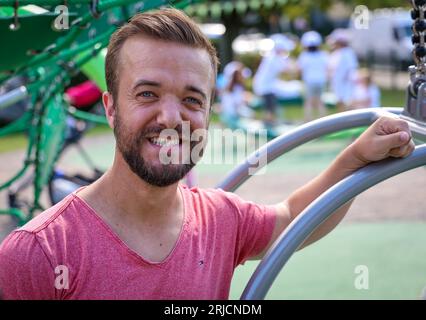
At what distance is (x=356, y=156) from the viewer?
5.81 ft

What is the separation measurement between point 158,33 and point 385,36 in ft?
71.6

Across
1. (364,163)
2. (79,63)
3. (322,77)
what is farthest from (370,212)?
(322,77)

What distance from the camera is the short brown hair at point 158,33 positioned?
165 centimetres

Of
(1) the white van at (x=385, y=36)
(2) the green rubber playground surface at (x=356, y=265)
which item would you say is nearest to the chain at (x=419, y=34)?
(2) the green rubber playground surface at (x=356, y=265)

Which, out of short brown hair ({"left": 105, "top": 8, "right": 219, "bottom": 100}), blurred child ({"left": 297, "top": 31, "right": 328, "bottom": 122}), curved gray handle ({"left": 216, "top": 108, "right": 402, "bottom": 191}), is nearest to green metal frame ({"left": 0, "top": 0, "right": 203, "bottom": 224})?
short brown hair ({"left": 105, "top": 8, "right": 219, "bottom": 100})

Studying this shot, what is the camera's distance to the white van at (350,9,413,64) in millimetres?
21459

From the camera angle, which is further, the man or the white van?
the white van

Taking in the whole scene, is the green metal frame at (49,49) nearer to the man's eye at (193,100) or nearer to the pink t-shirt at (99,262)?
the man's eye at (193,100)

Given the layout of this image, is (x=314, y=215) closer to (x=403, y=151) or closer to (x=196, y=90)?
(x=403, y=151)

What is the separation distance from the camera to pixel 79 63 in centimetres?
355

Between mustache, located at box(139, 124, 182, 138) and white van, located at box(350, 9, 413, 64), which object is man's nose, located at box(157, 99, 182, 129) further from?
white van, located at box(350, 9, 413, 64)

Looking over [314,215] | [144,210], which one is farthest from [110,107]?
[314,215]

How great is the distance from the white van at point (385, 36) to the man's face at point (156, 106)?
19.9m
